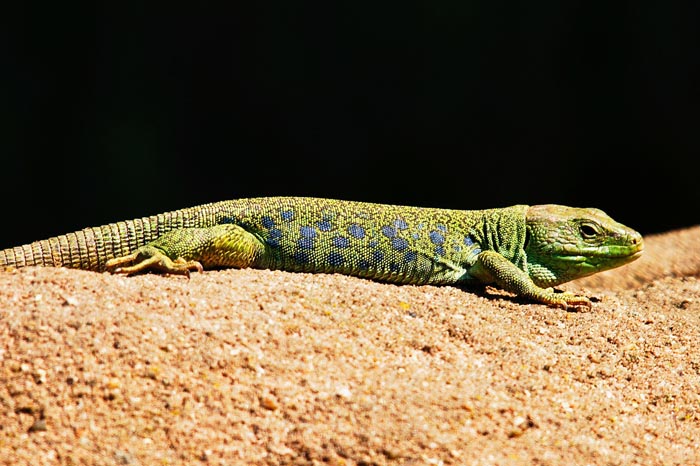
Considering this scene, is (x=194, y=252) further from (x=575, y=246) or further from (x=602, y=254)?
(x=602, y=254)

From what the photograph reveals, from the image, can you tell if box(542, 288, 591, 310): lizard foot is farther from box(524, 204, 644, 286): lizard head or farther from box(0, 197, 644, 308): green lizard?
box(524, 204, 644, 286): lizard head

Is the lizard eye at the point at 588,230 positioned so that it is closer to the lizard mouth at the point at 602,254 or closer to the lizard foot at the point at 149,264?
the lizard mouth at the point at 602,254

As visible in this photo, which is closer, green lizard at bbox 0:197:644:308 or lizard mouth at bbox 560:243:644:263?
green lizard at bbox 0:197:644:308

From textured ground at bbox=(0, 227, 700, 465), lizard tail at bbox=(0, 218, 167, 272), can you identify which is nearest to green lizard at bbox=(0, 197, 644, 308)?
lizard tail at bbox=(0, 218, 167, 272)

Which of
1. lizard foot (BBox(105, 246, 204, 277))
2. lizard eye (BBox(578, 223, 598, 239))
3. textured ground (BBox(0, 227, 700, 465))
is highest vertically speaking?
lizard eye (BBox(578, 223, 598, 239))

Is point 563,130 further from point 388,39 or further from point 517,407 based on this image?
point 517,407

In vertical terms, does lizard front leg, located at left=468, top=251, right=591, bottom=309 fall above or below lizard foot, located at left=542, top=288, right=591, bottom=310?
above
